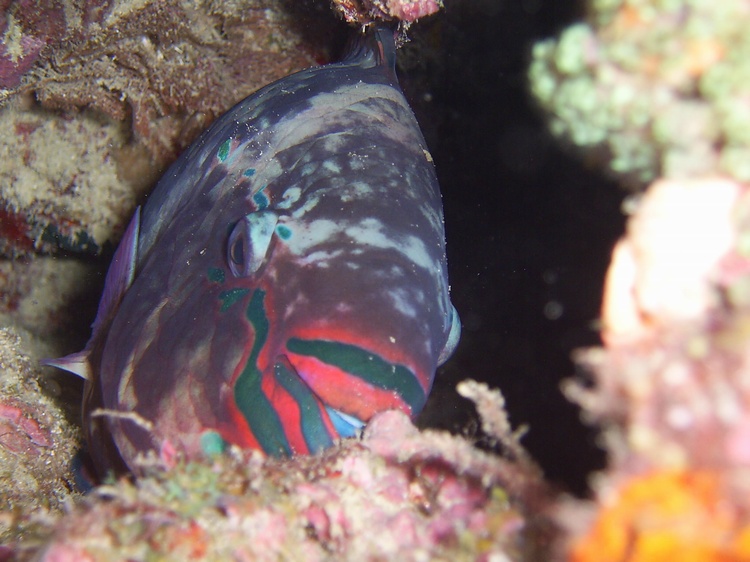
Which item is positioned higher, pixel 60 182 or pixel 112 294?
pixel 60 182

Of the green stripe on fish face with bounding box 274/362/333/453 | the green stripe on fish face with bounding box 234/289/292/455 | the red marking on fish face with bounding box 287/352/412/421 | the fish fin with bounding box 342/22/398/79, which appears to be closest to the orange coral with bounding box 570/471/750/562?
the red marking on fish face with bounding box 287/352/412/421

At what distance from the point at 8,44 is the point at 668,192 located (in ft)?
13.1

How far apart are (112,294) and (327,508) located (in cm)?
231

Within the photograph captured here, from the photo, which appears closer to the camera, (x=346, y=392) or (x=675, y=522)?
(x=675, y=522)

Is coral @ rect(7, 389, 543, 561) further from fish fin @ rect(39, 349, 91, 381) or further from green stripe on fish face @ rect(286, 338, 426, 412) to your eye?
fish fin @ rect(39, 349, 91, 381)

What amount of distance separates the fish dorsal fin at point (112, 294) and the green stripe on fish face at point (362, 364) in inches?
65.8

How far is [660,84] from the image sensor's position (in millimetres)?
1448

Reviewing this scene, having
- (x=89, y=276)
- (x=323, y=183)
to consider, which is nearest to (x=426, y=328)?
(x=323, y=183)

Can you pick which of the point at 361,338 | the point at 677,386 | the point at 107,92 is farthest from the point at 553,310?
the point at 107,92

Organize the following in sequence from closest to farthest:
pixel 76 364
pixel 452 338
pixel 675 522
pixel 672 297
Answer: pixel 675 522 < pixel 672 297 < pixel 452 338 < pixel 76 364

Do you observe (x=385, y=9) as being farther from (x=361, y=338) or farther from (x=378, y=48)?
(x=361, y=338)

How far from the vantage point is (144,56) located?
4.30m

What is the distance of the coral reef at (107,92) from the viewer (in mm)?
3773

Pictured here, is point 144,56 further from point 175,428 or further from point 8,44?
point 175,428
